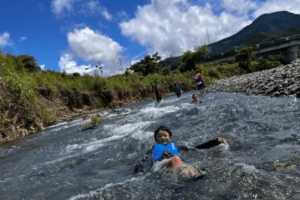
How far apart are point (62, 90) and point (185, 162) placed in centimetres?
1604

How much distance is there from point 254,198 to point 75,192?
249 cm

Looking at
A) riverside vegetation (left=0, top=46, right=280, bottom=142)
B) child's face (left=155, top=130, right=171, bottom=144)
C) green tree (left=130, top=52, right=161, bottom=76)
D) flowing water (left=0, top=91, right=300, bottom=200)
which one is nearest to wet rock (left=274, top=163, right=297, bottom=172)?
flowing water (left=0, top=91, right=300, bottom=200)

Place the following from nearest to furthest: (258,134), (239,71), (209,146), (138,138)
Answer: (209,146) → (258,134) → (138,138) → (239,71)

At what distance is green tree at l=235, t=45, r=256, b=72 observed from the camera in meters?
38.0

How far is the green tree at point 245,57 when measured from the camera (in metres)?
38.0

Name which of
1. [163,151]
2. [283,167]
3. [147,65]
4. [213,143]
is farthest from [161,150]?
[147,65]

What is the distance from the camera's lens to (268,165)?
315 centimetres

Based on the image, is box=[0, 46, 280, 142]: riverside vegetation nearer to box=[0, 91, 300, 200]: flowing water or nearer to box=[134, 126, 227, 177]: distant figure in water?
box=[0, 91, 300, 200]: flowing water

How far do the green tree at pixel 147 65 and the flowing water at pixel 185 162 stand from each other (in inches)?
2052

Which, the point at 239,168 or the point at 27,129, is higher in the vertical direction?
the point at 27,129

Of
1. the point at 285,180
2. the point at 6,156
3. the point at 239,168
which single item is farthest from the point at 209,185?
the point at 6,156

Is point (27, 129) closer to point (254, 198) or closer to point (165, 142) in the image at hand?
point (165, 142)

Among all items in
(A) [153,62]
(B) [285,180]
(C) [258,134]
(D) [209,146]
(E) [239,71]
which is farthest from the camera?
(A) [153,62]

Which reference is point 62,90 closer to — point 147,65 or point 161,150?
point 161,150
